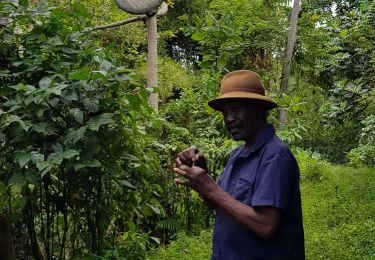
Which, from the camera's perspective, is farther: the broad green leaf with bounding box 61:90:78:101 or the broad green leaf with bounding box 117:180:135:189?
the broad green leaf with bounding box 117:180:135:189

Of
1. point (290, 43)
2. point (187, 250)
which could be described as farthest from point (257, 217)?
point (290, 43)

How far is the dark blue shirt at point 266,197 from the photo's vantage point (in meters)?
1.68

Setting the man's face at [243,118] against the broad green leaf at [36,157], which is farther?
the broad green leaf at [36,157]

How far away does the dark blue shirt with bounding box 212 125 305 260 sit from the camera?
1679 mm

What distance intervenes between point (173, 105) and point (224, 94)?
351 cm

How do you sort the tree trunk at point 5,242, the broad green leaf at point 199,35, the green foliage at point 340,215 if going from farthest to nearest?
the green foliage at point 340,215
the broad green leaf at point 199,35
the tree trunk at point 5,242

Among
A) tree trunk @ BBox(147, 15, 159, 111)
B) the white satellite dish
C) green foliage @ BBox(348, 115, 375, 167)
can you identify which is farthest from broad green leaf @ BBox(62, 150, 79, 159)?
green foliage @ BBox(348, 115, 375, 167)

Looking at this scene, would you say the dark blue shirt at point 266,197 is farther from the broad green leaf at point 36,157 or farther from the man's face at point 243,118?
the broad green leaf at point 36,157

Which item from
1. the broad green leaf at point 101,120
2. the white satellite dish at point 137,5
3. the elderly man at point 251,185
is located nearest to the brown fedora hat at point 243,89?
the elderly man at point 251,185

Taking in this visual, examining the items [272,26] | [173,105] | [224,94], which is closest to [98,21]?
[272,26]

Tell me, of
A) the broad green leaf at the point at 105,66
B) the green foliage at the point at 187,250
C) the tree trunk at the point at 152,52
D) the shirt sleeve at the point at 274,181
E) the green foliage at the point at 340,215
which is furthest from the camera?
the tree trunk at the point at 152,52

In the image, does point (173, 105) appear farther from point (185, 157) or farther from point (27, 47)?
point (185, 157)

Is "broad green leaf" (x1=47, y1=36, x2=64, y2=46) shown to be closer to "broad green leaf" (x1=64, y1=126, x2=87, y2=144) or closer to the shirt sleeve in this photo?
"broad green leaf" (x1=64, y1=126, x2=87, y2=144)

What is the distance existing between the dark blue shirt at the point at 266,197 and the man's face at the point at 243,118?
0.05 metres
